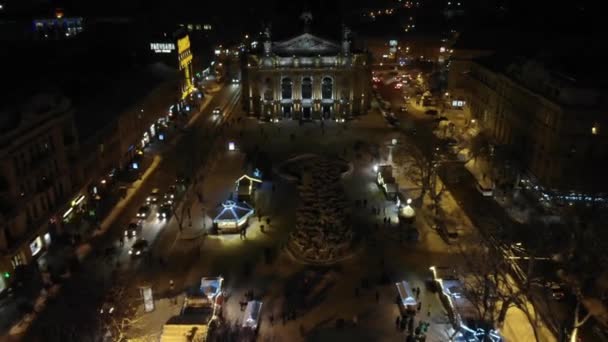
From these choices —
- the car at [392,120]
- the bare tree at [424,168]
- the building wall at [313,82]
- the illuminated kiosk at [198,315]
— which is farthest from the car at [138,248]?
the car at [392,120]

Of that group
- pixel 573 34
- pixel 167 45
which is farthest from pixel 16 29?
pixel 573 34

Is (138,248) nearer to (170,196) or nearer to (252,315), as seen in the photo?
(170,196)

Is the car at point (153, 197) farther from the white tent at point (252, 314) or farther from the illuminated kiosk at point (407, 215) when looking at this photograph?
the illuminated kiosk at point (407, 215)

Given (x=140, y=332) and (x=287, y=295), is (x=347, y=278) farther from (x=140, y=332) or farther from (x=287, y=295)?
(x=140, y=332)

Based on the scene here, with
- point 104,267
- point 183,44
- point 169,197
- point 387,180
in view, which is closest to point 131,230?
point 104,267

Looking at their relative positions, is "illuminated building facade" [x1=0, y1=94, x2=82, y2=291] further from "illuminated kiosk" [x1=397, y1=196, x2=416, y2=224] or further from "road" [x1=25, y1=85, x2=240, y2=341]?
"illuminated kiosk" [x1=397, y1=196, x2=416, y2=224]

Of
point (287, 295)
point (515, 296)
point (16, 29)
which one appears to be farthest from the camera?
point (16, 29)

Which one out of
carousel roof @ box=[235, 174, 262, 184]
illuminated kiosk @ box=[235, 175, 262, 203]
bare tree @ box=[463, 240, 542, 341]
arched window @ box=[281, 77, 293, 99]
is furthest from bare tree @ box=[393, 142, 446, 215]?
arched window @ box=[281, 77, 293, 99]
